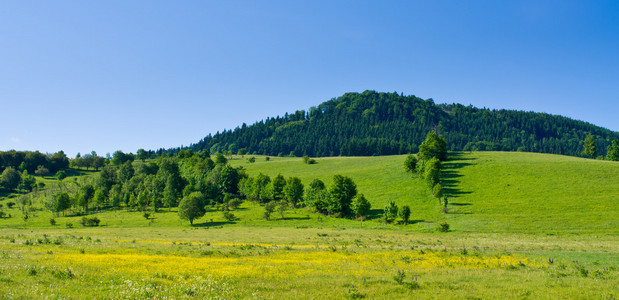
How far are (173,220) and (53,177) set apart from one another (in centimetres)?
14638

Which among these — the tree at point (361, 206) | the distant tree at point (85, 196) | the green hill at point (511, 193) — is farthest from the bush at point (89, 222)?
the green hill at point (511, 193)

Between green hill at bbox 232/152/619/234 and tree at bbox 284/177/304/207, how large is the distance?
861 inches

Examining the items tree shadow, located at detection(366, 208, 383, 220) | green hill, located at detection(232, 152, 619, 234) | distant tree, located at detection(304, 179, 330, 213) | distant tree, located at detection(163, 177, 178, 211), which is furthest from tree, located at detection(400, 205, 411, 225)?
distant tree, located at detection(163, 177, 178, 211)

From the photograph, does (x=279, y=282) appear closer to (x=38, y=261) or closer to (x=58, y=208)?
(x=38, y=261)

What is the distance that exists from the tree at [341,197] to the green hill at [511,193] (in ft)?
25.9

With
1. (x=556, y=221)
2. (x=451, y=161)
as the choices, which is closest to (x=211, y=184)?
(x=451, y=161)

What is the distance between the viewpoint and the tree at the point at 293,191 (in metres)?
106

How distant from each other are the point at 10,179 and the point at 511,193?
216 meters

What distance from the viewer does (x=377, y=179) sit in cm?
11969

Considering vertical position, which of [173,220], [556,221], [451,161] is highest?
[451,161]

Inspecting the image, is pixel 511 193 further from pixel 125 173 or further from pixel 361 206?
pixel 125 173

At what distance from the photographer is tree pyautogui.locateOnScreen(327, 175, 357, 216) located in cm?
9175

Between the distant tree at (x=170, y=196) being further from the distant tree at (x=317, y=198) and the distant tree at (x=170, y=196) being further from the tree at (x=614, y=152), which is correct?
the tree at (x=614, y=152)

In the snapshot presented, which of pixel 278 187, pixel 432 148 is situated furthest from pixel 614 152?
pixel 278 187
